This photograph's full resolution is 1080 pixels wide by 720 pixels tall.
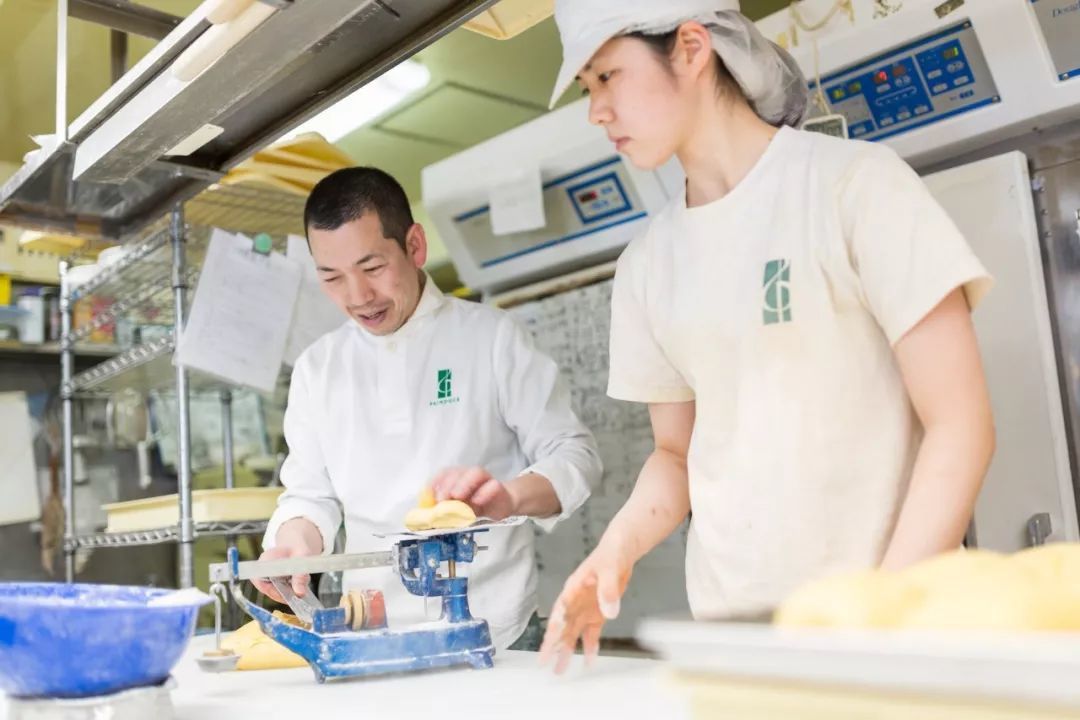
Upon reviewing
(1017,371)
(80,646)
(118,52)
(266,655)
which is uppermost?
(118,52)

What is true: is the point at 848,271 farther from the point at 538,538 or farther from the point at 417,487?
the point at 538,538

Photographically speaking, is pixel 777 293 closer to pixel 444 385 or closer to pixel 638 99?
pixel 638 99

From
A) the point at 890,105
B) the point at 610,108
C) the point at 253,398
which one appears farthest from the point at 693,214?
the point at 253,398

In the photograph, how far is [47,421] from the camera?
420cm

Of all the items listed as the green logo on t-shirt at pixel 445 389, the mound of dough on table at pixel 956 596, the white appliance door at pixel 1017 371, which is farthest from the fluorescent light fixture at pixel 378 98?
the mound of dough on table at pixel 956 596

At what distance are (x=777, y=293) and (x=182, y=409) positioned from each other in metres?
1.87

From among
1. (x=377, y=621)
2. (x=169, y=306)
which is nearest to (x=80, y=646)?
(x=377, y=621)

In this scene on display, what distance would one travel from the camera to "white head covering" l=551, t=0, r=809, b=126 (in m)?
1.25

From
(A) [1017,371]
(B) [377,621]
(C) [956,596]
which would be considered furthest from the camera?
→ (A) [1017,371]

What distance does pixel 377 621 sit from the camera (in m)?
1.36

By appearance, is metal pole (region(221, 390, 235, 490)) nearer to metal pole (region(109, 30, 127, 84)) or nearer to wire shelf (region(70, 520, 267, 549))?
wire shelf (region(70, 520, 267, 549))

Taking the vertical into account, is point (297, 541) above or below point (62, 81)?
below

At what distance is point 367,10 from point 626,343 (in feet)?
2.10

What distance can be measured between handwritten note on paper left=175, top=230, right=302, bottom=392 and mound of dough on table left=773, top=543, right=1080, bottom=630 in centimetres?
230
